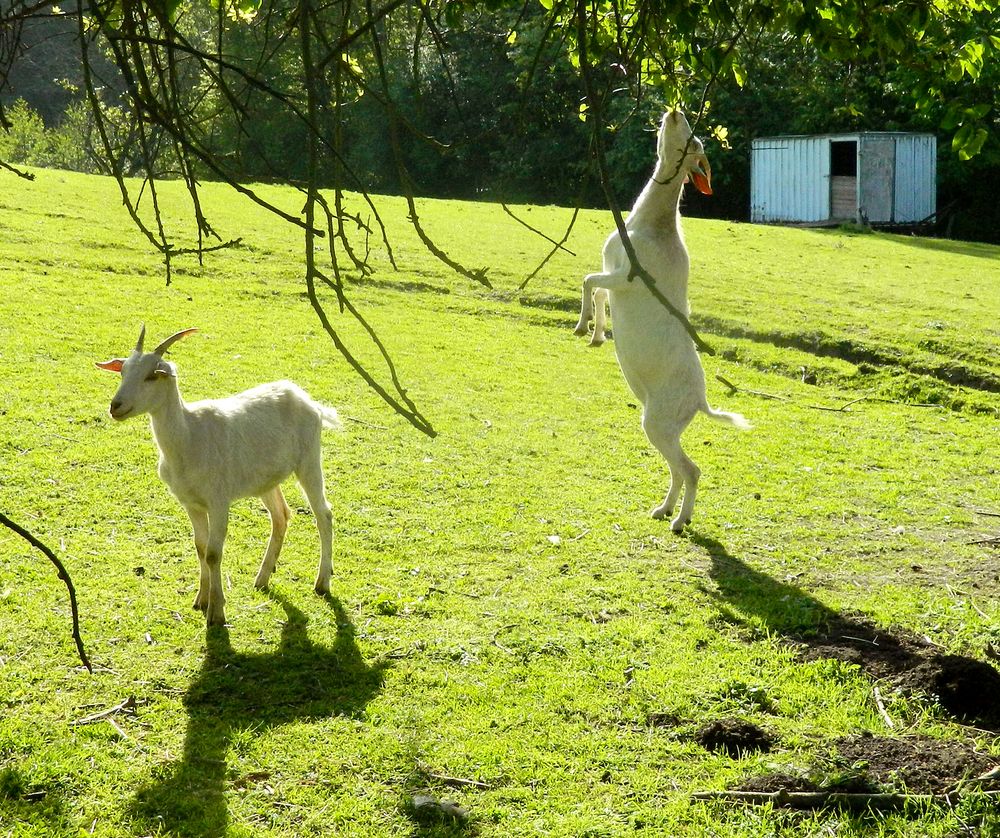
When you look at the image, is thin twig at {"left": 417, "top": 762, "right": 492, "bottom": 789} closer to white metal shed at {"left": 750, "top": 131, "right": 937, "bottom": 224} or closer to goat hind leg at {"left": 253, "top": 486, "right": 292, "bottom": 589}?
goat hind leg at {"left": 253, "top": 486, "right": 292, "bottom": 589}

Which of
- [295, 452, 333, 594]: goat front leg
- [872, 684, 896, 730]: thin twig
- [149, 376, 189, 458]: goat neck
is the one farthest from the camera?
[295, 452, 333, 594]: goat front leg

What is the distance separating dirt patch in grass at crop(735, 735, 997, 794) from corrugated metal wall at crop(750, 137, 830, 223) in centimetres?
2876

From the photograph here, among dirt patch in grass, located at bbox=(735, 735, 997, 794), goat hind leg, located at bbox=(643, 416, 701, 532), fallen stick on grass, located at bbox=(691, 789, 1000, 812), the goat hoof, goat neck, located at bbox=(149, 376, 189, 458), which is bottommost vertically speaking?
fallen stick on grass, located at bbox=(691, 789, 1000, 812)

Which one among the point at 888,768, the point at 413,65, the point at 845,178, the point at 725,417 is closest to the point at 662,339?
the point at 725,417

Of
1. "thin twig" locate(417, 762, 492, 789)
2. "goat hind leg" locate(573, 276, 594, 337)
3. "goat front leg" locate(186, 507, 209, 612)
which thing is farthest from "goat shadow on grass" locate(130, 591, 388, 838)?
"goat hind leg" locate(573, 276, 594, 337)

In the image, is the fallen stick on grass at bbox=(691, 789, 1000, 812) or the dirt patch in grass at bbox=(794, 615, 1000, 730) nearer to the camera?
the fallen stick on grass at bbox=(691, 789, 1000, 812)

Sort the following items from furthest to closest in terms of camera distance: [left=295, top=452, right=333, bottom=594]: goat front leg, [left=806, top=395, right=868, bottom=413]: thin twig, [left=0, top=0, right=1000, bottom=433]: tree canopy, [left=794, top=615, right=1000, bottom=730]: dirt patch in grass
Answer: [left=806, top=395, right=868, bottom=413]: thin twig
[left=295, top=452, right=333, bottom=594]: goat front leg
[left=794, top=615, right=1000, bottom=730]: dirt patch in grass
[left=0, top=0, right=1000, bottom=433]: tree canopy

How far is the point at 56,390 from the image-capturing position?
380 inches

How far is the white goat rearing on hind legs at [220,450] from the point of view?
576 centimetres

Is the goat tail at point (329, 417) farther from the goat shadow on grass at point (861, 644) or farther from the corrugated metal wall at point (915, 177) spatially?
the corrugated metal wall at point (915, 177)

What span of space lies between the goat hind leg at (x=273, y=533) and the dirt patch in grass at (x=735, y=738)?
8.53ft

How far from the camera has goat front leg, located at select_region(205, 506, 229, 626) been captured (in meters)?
5.70

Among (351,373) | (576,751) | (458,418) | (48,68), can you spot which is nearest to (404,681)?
(576,751)

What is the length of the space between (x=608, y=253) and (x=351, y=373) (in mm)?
4267
